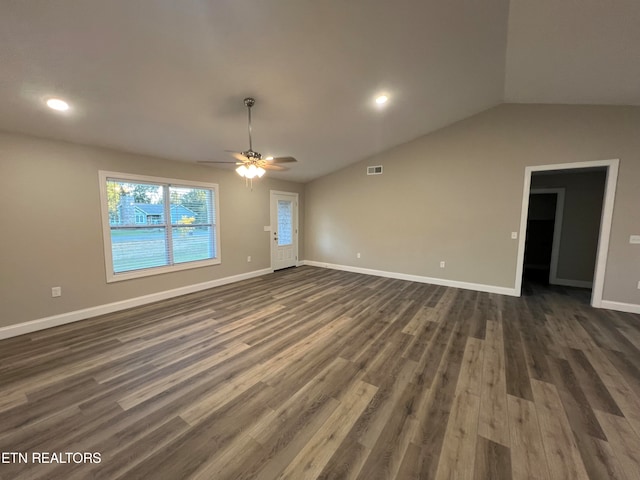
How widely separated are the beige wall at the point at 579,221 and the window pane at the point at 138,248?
7.90 meters

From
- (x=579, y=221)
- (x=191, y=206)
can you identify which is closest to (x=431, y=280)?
(x=579, y=221)

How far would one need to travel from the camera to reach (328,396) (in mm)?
2082

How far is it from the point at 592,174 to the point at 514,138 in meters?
2.20

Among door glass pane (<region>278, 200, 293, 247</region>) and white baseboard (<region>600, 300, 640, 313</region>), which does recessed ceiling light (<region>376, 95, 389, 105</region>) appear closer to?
door glass pane (<region>278, 200, 293, 247</region>)

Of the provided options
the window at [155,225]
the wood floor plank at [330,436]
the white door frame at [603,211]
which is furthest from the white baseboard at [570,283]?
the window at [155,225]

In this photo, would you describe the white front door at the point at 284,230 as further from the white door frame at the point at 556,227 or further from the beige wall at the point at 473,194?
the white door frame at the point at 556,227

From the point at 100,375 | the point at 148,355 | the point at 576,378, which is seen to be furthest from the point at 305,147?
the point at 576,378

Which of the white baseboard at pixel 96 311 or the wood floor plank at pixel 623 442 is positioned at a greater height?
the white baseboard at pixel 96 311

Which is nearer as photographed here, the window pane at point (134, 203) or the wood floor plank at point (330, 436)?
the wood floor plank at point (330, 436)

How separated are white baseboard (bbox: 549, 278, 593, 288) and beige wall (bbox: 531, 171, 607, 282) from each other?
5 centimetres

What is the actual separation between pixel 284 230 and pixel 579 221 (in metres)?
6.65

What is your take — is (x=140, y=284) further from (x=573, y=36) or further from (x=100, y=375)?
(x=573, y=36)

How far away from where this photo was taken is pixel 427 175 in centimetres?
537

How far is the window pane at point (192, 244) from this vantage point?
4.69 meters
